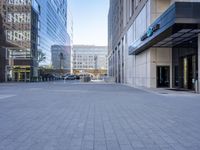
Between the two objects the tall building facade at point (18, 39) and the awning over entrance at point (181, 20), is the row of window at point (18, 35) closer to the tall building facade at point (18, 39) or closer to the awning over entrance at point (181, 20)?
the tall building facade at point (18, 39)

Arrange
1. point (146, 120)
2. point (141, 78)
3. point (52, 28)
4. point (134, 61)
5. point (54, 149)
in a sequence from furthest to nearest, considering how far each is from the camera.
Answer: point (52, 28)
point (134, 61)
point (141, 78)
point (146, 120)
point (54, 149)

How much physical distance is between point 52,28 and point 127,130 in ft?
251

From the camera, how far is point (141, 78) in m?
32.3

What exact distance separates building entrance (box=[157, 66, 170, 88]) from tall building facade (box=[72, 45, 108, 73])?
383 feet

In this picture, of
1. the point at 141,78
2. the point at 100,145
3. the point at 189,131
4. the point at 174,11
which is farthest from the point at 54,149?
the point at 141,78

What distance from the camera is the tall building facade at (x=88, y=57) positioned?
146 metres

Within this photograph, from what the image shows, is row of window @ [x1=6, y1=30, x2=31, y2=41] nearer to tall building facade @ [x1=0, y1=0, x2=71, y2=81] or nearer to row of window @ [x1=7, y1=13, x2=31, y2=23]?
tall building facade @ [x1=0, y1=0, x2=71, y2=81]

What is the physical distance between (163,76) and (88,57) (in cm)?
12026

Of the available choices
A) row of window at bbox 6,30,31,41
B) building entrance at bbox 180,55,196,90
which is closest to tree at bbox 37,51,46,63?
row of window at bbox 6,30,31,41

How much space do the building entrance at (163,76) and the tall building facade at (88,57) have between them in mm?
116677

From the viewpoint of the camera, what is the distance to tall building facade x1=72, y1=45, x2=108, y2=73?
146 m

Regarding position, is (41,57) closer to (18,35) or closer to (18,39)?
(18,39)

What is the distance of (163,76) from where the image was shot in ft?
93.2

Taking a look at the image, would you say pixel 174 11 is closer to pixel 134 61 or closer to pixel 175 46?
pixel 175 46
